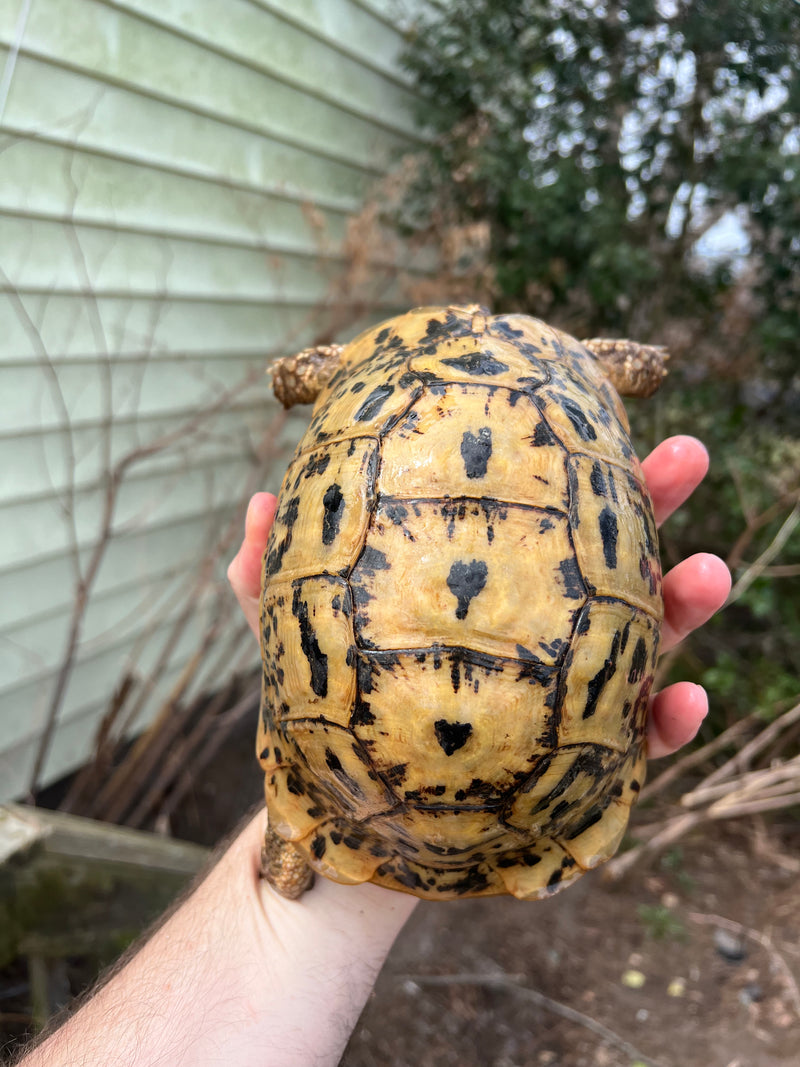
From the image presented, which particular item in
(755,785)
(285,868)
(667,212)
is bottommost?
(755,785)

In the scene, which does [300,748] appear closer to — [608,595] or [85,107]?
[608,595]

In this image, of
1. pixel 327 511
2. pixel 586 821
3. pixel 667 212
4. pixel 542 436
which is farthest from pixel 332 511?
pixel 667 212

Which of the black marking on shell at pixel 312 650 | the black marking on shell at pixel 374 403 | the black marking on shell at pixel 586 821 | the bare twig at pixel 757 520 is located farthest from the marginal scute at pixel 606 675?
the bare twig at pixel 757 520

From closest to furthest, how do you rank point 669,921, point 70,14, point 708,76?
point 70,14
point 669,921
point 708,76

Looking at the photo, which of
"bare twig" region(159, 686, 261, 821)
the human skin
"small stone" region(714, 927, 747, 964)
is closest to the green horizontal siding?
"bare twig" region(159, 686, 261, 821)

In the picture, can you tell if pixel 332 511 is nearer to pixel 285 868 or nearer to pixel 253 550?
pixel 253 550

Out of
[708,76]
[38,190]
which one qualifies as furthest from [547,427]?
[708,76]

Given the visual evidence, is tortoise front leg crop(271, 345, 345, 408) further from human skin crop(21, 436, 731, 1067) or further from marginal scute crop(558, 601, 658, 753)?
marginal scute crop(558, 601, 658, 753)
